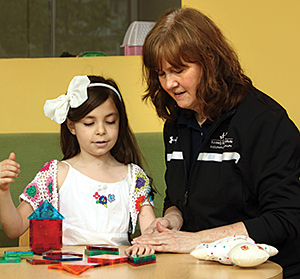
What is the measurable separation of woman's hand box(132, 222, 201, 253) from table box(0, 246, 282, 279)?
0.29 feet

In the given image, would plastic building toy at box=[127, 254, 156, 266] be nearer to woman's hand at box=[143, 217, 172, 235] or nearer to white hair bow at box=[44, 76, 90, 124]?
woman's hand at box=[143, 217, 172, 235]

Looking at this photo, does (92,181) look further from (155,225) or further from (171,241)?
(171,241)

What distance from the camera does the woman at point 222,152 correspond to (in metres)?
1.27

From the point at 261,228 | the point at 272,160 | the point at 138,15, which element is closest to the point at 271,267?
the point at 261,228

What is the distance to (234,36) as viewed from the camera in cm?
260

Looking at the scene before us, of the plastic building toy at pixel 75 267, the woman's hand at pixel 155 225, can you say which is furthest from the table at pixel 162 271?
the woman's hand at pixel 155 225

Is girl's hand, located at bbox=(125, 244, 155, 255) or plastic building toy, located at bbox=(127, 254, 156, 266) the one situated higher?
plastic building toy, located at bbox=(127, 254, 156, 266)

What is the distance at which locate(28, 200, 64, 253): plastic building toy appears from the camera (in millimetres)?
1299

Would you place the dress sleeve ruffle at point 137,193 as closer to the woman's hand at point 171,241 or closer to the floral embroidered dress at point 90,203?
the floral embroidered dress at point 90,203

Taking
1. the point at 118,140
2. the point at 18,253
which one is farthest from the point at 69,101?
the point at 18,253

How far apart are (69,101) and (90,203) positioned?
1.34ft

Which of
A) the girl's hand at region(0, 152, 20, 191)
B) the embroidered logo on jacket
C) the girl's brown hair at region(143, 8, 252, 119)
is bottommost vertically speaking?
the girl's hand at region(0, 152, 20, 191)

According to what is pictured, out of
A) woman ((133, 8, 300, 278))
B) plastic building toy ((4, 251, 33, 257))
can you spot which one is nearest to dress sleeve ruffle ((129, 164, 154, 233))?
woman ((133, 8, 300, 278))

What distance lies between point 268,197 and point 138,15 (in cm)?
474
